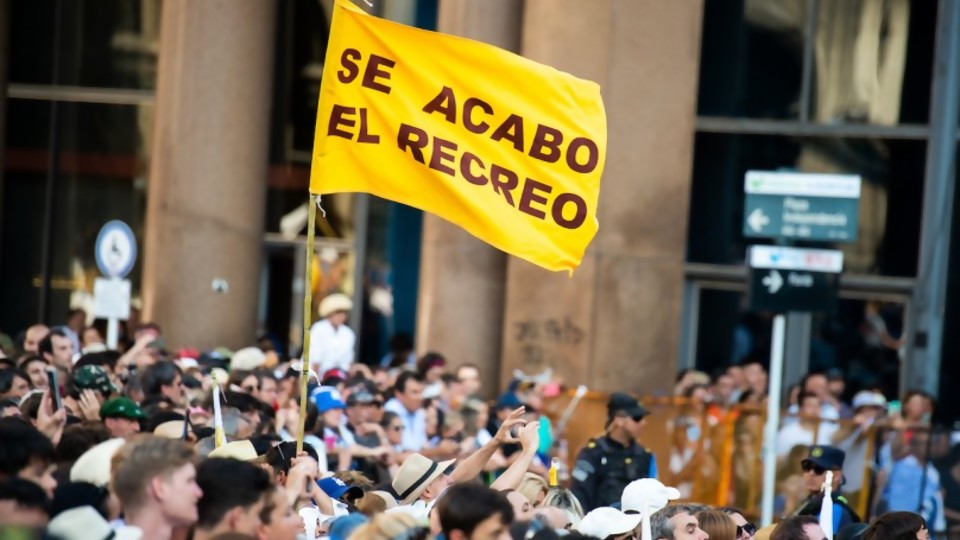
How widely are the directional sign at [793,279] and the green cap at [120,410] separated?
7404 millimetres

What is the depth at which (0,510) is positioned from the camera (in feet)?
20.3

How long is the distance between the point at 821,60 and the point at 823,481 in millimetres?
13884

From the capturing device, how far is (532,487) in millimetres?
10234

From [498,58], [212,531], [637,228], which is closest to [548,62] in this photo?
[637,228]

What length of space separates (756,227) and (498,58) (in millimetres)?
6772

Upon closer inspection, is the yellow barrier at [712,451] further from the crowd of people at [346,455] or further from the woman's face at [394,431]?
the woman's face at [394,431]

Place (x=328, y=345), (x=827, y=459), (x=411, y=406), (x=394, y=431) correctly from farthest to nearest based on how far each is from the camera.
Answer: (x=328, y=345) < (x=411, y=406) < (x=394, y=431) < (x=827, y=459)

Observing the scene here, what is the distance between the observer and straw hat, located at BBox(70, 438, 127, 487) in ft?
25.3

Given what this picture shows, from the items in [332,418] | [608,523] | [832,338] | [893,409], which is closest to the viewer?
[608,523]

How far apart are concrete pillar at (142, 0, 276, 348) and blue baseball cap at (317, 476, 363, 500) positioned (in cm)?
1472

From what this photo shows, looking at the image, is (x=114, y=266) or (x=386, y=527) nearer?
(x=386, y=527)

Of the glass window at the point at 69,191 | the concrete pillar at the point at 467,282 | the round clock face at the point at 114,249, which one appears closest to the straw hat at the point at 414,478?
the round clock face at the point at 114,249

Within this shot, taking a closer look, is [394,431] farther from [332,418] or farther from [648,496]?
[648,496]

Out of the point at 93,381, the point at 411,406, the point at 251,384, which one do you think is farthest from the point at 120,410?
the point at 411,406
